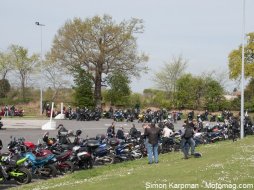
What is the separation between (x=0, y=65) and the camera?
6694cm

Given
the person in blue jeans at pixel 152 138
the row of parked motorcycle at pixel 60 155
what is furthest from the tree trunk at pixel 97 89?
the person in blue jeans at pixel 152 138

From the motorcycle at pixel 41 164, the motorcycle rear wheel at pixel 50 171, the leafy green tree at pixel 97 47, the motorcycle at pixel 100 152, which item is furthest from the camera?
the leafy green tree at pixel 97 47

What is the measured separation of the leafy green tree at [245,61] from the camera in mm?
63228

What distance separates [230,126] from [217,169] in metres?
16.6

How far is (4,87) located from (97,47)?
16958 mm

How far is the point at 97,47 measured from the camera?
2190 inches

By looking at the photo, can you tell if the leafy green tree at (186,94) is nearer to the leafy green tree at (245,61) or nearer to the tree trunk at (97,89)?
the leafy green tree at (245,61)

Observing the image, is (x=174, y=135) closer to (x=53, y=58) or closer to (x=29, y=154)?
(x=29, y=154)

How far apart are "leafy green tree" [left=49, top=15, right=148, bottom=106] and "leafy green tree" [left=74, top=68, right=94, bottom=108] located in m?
1.03

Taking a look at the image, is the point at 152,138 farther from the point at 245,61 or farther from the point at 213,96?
the point at 245,61

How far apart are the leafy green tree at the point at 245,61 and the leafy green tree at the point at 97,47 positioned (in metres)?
15.3

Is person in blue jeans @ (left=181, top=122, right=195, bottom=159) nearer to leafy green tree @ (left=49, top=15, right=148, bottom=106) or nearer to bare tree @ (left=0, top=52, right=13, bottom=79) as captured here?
leafy green tree @ (left=49, top=15, right=148, bottom=106)

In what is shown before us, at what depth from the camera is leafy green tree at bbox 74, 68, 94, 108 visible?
55.3 meters

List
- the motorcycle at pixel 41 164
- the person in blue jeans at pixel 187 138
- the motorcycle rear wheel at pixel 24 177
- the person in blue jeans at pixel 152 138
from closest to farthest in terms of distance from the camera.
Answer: the motorcycle rear wheel at pixel 24 177 < the motorcycle at pixel 41 164 < the person in blue jeans at pixel 152 138 < the person in blue jeans at pixel 187 138
